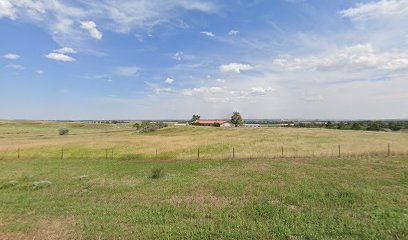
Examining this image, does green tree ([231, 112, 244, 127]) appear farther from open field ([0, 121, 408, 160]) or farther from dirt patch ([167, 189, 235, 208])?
dirt patch ([167, 189, 235, 208])

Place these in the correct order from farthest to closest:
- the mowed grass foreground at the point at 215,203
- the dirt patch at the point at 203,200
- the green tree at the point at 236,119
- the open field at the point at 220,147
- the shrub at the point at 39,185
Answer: the green tree at the point at 236,119 → the open field at the point at 220,147 → the shrub at the point at 39,185 → the dirt patch at the point at 203,200 → the mowed grass foreground at the point at 215,203

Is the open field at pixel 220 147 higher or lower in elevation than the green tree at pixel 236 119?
lower

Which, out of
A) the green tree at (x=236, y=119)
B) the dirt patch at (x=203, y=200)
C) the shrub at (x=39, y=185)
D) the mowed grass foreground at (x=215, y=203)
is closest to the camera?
the mowed grass foreground at (x=215, y=203)

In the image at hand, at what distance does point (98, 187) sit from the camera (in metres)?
17.3

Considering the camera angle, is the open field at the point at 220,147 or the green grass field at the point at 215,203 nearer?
the green grass field at the point at 215,203

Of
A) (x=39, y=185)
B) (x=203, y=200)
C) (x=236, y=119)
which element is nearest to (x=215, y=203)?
(x=203, y=200)

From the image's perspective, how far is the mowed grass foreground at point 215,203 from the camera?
9969 millimetres

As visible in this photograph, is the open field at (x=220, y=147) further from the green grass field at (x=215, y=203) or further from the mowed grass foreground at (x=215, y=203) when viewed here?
the mowed grass foreground at (x=215, y=203)

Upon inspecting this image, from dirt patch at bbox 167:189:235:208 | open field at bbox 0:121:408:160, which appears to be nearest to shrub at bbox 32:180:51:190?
dirt patch at bbox 167:189:235:208

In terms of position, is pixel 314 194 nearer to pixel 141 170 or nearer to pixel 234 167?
pixel 234 167

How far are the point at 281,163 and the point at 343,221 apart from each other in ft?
44.4

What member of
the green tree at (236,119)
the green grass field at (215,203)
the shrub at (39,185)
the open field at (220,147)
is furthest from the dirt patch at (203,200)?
the green tree at (236,119)

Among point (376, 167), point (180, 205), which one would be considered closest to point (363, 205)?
point (180, 205)

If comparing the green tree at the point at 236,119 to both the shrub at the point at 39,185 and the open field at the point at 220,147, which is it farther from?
the shrub at the point at 39,185
